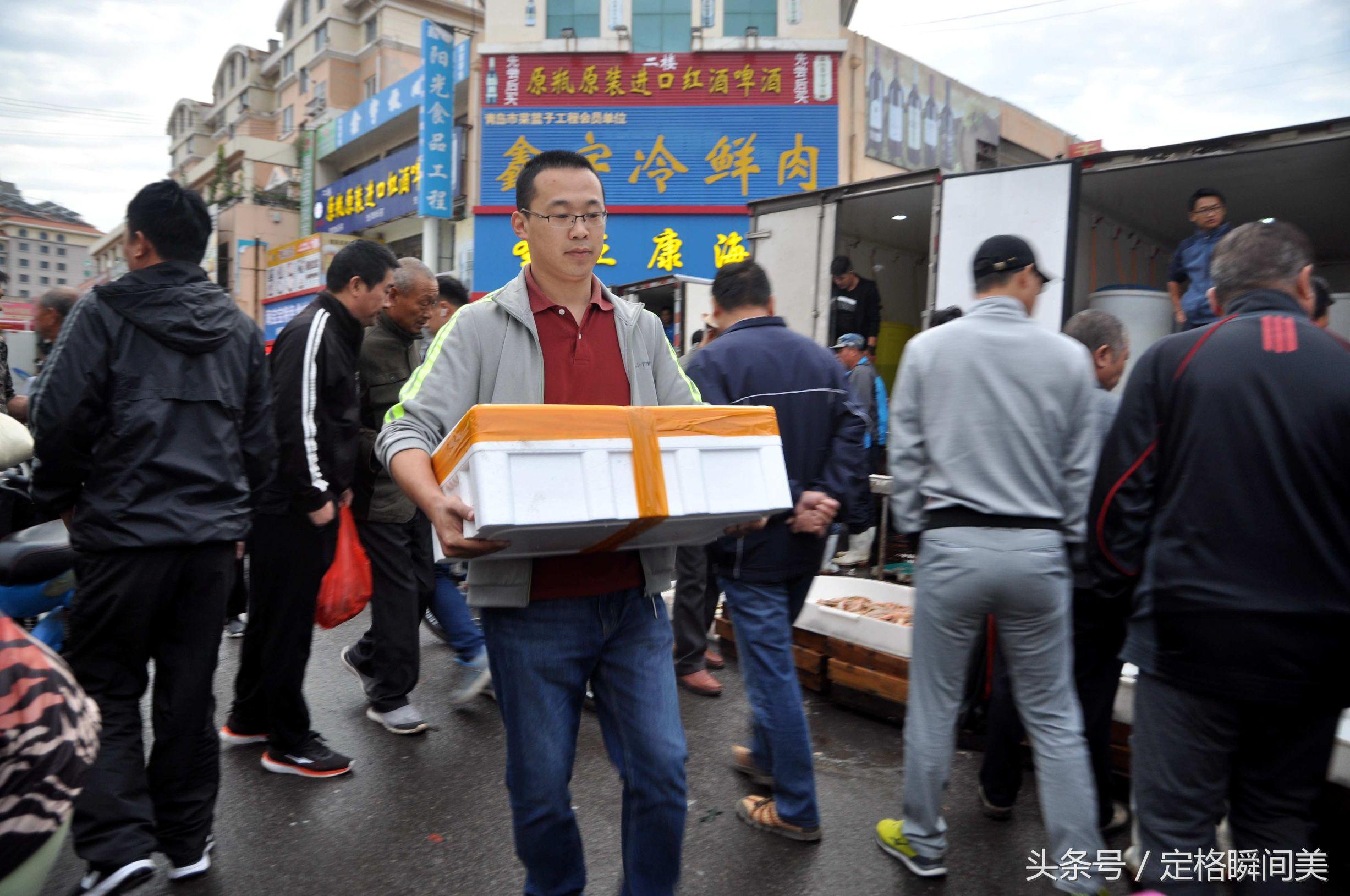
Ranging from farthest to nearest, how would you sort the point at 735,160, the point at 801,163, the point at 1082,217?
the point at 735,160 < the point at 801,163 < the point at 1082,217

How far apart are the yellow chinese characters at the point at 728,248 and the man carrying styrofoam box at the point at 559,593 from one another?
15.0 meters

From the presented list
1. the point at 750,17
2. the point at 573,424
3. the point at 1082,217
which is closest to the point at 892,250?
the point at 1082,217

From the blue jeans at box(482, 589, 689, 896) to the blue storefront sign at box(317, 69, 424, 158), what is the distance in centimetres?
2009

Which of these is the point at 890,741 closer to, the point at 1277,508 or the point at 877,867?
the point at 877,867

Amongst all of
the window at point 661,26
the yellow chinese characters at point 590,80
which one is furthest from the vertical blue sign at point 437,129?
the window at point 661,26

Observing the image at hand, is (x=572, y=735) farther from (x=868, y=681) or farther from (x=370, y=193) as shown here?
(x=370, y=193)

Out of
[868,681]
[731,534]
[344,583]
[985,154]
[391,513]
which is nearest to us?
[731,534]

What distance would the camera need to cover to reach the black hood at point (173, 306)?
2771 millimetres

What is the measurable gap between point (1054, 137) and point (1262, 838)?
2427 cm

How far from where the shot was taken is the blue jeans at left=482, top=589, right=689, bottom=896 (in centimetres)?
213

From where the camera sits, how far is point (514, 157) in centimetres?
1775

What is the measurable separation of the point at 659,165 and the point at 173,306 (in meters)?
15.4

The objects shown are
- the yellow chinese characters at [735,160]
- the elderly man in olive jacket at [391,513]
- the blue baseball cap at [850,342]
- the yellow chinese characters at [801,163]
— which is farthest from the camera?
the yellow chinese characters at [735,160]

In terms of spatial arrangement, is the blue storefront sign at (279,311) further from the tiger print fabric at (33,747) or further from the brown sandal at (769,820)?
the tiger print fabric at (33,747)
